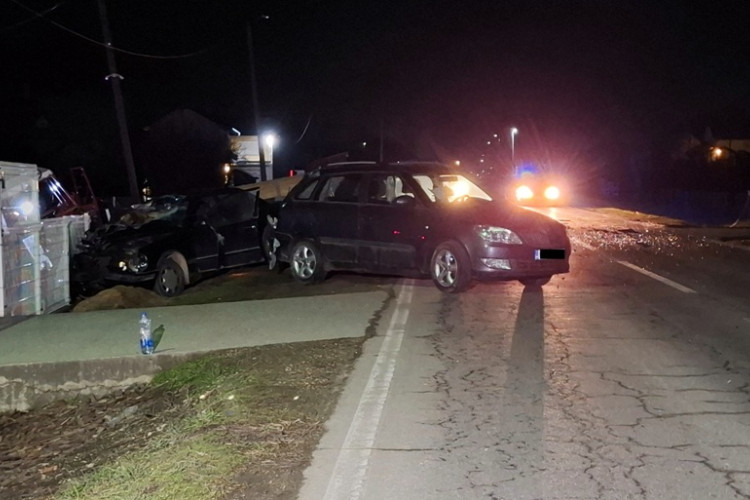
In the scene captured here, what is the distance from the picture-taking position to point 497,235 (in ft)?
32.9

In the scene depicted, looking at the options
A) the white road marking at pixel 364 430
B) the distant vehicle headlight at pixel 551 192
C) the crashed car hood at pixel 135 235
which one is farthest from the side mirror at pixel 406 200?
the distant vehicle headlight at pixel 551 192

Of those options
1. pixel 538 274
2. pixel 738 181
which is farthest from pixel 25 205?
pixel 738 181

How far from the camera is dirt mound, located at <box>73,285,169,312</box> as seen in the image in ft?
37.4

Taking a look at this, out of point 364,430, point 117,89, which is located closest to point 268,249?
point 364,430

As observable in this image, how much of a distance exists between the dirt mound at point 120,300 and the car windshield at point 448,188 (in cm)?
438

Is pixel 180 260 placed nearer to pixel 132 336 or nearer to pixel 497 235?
pixel 132 336

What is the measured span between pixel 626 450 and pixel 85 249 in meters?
9.72

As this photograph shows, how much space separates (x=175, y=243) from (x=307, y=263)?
7.45 feet

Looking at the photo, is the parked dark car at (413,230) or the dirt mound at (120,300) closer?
the parked dark car at (413,230)

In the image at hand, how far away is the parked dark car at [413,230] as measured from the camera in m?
10.1

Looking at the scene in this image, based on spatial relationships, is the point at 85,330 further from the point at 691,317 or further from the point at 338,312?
the point at 691,317

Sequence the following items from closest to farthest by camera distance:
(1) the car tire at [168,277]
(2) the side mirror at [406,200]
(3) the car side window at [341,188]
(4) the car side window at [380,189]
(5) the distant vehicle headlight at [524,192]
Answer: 1. (2) the side mirror at [406,200]
2. (4) the car side window at [380,189]
3. (3) the car side window at [341,188]
4. (1) the car tire at [168,277]
5. (5) the distant vehicle headlight at [524,192]

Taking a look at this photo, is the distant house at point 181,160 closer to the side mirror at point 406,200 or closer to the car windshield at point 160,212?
the car windshield at point 160,212

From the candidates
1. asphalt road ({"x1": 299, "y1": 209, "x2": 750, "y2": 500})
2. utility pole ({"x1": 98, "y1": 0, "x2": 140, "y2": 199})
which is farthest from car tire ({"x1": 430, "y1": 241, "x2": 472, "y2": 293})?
utility pole ({"x1": 98, "y1": 0, "x2": 140, "y2": 199})
